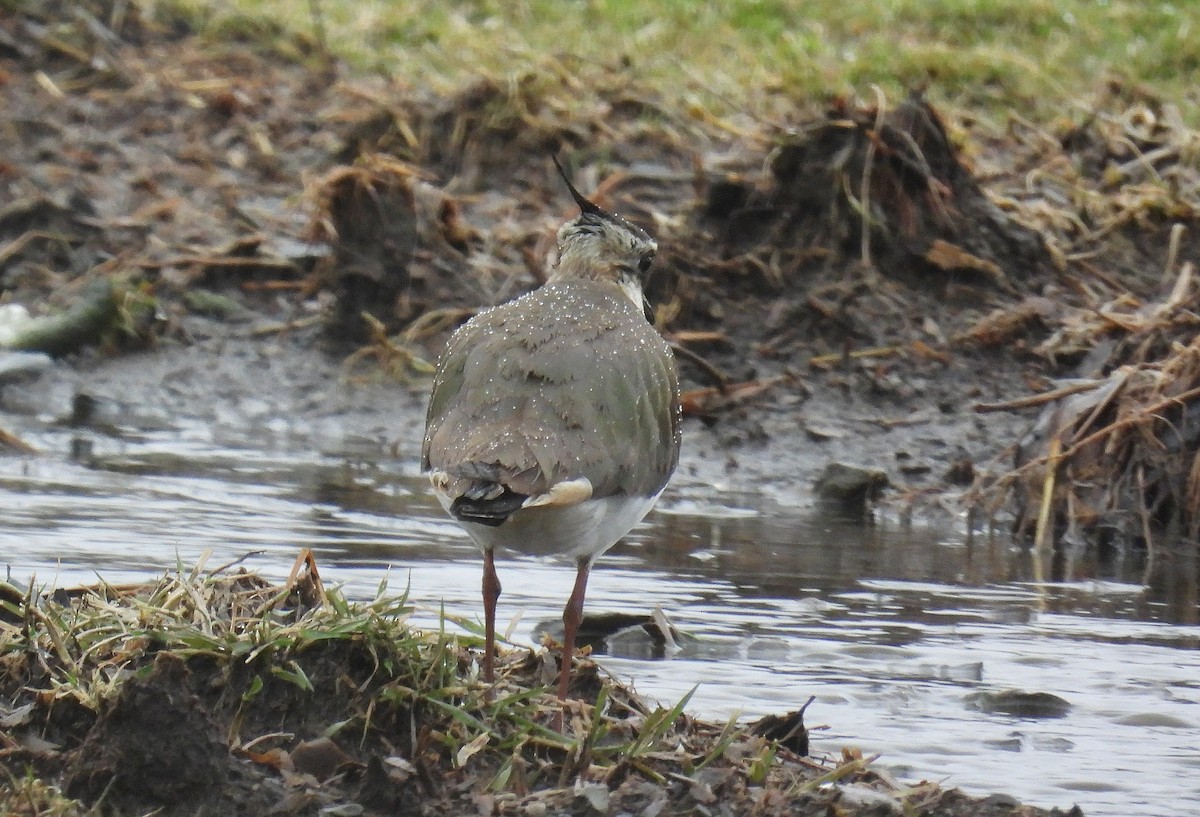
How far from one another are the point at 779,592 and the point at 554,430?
1.97 m

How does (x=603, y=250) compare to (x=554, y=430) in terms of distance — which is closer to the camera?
(x=554, y=430)

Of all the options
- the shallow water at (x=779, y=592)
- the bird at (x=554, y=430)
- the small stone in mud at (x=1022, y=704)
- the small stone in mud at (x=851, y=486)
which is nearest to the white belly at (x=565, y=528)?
the bird at (x=554, y=430)

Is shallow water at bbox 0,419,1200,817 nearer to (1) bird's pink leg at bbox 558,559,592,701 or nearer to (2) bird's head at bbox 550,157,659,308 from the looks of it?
(1) bird's pink leg at bbox 558,559,592,701

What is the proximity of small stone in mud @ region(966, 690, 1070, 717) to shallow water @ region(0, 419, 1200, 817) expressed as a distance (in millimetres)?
46

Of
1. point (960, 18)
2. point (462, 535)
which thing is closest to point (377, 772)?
point (462, 535)

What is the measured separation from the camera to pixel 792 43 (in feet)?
44.0

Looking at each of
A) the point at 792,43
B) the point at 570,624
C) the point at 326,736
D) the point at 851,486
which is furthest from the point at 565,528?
the point at 792,43

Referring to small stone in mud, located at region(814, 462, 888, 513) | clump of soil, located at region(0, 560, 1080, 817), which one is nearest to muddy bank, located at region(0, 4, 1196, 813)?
small stone in mud, located at region(814, 462, 888, 513)

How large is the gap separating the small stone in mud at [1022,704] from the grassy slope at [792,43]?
6247 mm

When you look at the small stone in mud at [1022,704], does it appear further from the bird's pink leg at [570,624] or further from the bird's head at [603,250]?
the bird's head at [603,250]

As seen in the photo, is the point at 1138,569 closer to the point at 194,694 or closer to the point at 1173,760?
the point at 1173,760

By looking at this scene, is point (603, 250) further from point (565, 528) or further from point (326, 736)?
point (326, 736)

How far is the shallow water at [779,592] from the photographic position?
206 inches

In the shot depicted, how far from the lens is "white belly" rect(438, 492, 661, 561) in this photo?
5020 millimetres
